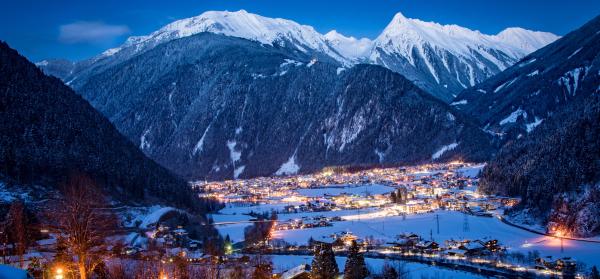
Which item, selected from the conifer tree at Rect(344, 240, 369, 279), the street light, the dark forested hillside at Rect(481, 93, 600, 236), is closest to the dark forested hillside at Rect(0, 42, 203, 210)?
the conifer tree at Rect(344, 240, 369, 279)

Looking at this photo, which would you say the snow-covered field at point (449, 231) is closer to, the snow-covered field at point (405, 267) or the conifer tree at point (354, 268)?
the snow-covered field at point (405, 267)

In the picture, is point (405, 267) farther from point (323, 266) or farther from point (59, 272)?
point (59, 272)

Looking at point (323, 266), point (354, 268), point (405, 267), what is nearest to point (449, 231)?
point (405, 267)

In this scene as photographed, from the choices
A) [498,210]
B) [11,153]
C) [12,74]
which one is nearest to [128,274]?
[11,153]

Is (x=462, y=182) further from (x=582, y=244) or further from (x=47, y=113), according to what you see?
(x=47, y=113)

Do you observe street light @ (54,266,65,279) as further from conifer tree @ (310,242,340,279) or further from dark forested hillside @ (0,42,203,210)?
dark forested hillside @ (0,42,203,210)

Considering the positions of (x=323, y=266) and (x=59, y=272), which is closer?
(x=59, y=272)
